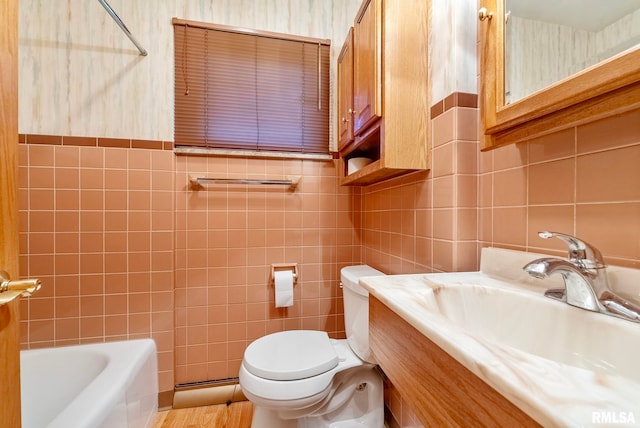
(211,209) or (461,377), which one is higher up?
(211,209)

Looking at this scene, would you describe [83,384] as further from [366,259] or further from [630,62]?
[630,62]

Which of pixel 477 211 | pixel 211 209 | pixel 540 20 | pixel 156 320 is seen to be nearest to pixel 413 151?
pixel 477 211

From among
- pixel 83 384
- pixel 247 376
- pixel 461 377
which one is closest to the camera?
pixel 461 377

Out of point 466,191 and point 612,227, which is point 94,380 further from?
point 612,227

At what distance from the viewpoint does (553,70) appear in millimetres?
607

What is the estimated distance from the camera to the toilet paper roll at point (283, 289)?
148cm

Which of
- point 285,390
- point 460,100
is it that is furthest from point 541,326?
point 285,390

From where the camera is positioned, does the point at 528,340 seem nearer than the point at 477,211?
Yes

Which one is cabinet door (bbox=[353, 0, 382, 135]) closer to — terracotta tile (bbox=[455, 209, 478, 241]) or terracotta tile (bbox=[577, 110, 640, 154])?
terracotta tile (bbox=[455, 209, 478, 241])

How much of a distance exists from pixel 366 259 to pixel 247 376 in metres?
0.90

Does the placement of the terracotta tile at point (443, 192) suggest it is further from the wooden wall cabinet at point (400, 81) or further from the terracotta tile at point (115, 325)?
the terracotta tile at point (115, 325)

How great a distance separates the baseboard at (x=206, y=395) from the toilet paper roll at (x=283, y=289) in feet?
1.79

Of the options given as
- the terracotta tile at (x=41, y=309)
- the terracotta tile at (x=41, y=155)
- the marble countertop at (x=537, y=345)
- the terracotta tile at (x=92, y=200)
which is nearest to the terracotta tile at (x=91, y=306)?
the terracotta tile at (x=41, y=309)

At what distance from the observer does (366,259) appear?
1.59m
